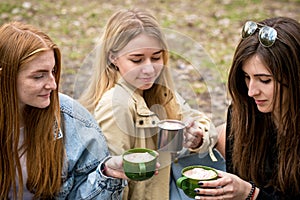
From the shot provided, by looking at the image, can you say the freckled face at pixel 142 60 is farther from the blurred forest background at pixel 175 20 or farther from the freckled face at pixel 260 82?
the blurred forest background at pixel 175 20

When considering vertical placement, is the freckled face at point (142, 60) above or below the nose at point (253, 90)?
above

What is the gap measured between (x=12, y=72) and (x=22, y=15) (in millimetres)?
5031

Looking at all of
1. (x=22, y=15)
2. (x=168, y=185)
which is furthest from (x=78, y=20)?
(x=168, y=185)

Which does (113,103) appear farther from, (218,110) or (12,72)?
(218,110)

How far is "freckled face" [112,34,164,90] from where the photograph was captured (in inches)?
95.0

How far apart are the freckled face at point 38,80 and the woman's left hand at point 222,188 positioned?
800mm

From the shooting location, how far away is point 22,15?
6.95 metres

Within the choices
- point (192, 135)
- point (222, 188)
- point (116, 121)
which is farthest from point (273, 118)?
point (116, 121)

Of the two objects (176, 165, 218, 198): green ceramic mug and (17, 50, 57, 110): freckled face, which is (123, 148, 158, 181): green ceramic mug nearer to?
(176, 165, 218, 198): green ceramic mug

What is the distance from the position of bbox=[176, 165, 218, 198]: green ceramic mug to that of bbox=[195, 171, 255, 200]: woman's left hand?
0.06 ft

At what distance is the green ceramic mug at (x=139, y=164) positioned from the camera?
2.06 meters

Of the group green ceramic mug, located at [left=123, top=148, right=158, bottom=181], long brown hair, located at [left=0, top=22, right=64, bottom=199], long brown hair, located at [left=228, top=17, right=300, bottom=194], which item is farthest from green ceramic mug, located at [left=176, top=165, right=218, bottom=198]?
long brown hair, located at [left=0, top=22, right=64, bottom=199]

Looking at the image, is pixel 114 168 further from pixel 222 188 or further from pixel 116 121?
pixel 222 188

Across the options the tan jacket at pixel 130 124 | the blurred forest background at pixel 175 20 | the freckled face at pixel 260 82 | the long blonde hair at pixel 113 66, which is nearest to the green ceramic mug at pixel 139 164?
the tan jacket at pixel 130 124
